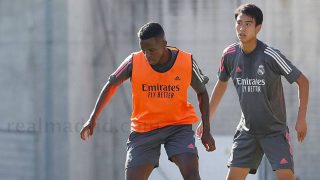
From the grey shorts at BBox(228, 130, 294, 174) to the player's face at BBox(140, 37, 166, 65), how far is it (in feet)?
2.96

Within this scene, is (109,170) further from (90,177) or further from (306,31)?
(306,31)

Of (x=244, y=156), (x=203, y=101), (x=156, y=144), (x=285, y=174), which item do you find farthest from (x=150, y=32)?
(x=285, y=174)

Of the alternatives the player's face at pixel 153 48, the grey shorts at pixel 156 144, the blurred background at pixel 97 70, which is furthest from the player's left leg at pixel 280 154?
the blurred background at pixel 97 70

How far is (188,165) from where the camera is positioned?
5.80 meters

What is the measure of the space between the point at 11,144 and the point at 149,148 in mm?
2832

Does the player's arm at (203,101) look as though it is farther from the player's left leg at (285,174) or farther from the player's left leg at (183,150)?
the player's left leg at (285,174)

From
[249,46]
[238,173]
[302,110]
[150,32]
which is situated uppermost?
[150,32]

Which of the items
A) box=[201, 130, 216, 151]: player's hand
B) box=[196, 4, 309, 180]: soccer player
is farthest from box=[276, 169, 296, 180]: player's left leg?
box=[201, 130, 216, 151]: player's hand

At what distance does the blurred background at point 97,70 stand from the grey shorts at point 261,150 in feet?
5.78

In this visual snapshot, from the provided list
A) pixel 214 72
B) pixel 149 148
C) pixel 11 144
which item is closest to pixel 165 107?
pixel 149 148

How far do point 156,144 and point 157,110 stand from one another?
251 millimetres

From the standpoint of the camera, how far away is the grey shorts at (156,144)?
5906mm

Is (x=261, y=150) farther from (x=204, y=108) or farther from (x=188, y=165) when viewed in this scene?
(x=188, y=165)

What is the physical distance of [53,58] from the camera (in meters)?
8.19
